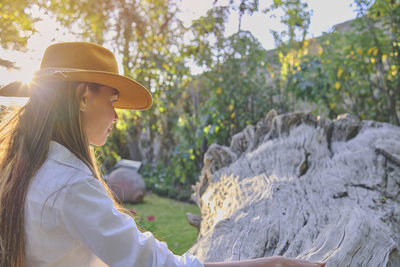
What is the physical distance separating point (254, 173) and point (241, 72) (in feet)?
12.4

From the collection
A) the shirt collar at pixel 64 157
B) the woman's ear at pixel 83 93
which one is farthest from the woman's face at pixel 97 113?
the shirt collar at pixel 64 157

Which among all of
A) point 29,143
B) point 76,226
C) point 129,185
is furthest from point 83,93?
point 129,185

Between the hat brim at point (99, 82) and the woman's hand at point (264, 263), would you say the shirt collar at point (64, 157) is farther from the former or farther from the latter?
the woman's hand at point (264, 263)

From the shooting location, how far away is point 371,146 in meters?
2.93

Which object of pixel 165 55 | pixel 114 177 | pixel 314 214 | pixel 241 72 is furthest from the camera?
pixel 114 177

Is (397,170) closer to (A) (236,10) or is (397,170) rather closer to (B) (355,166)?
(B) (355,166)

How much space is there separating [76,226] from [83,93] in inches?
18.1

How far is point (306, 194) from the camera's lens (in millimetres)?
2287

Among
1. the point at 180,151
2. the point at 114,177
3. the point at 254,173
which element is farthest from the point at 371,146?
the point at 114,177

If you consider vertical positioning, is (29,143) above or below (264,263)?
above

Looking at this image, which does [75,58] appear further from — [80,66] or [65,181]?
[65,181]

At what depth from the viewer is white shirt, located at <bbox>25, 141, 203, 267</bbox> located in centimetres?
96

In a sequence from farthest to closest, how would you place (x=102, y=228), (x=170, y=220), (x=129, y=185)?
(x=129, y=185)
(x=170, y=220)
(x=102, y=228)

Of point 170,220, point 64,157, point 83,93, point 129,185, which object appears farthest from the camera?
point 129,185
